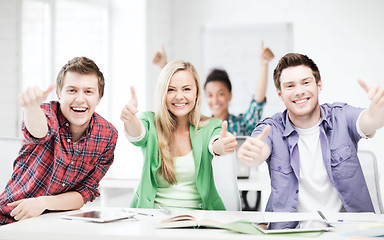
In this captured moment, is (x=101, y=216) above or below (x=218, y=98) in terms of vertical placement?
below

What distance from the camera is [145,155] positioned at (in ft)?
6.32

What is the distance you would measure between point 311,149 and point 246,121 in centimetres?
162

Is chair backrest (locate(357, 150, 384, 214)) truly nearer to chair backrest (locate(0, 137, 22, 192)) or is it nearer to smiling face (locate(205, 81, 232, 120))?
chair backrest (locate(0, 137, 22, 192))

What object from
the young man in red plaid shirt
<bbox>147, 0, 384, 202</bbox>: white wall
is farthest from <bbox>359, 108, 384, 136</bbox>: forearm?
<bbox>147, 0, 384, 202</bbox>: white wall

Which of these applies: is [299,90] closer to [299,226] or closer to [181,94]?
[181,94]

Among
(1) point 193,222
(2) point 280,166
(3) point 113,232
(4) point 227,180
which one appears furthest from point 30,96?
(2) point 280,166

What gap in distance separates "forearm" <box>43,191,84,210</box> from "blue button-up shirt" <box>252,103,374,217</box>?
0.73 metres

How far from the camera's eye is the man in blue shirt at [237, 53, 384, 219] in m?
1.72

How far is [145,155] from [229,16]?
3.22 m

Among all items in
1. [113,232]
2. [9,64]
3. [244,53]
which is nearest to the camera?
[113,232]

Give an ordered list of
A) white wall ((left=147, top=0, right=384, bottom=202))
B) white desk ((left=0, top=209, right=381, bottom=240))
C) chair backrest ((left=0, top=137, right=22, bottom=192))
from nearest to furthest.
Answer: white desk ((left=0, top=209, right=381, bottom=240)), chair backrest ((left=0, top=137, right=22, bottom=192)), white wall ((left=147, top=0, right=384, bottom=202))

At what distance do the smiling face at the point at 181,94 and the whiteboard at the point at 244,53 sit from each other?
107 inches

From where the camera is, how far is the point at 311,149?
182cm

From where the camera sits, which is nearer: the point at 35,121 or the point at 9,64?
the point at 35,121
